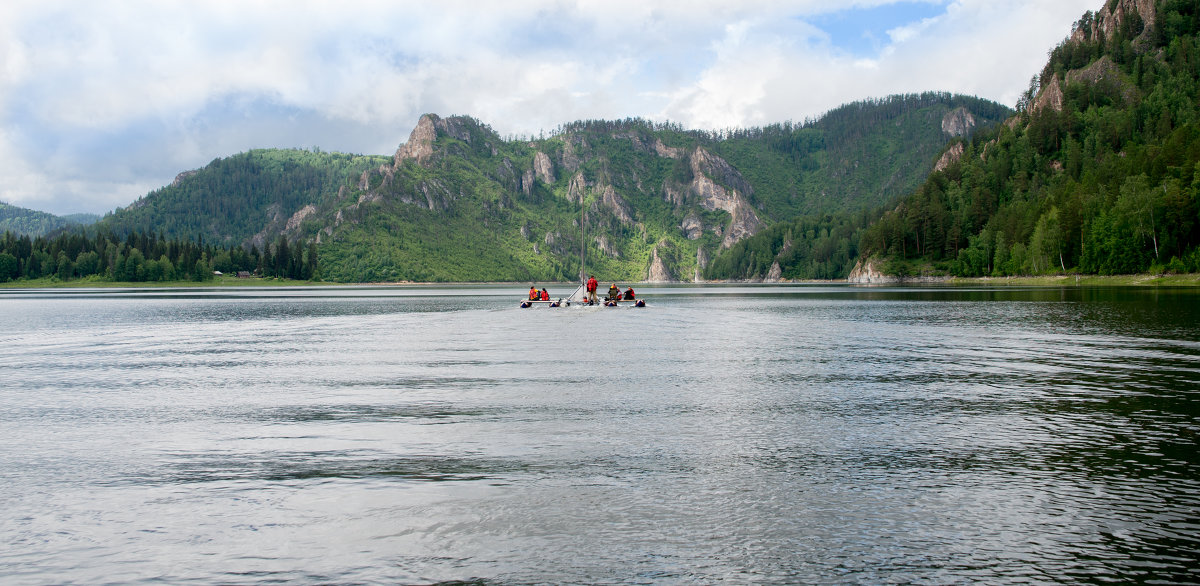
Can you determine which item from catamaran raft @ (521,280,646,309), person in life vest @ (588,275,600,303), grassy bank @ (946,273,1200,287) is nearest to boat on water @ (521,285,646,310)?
catamaran raft @ (521,280,646,309)

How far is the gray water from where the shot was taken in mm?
11109

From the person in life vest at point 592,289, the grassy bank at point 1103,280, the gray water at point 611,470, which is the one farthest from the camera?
the grassy bank at point 1103,280

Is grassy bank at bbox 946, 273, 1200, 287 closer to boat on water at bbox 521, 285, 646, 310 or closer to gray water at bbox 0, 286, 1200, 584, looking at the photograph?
boat on water at bbox 521, 285, 646, 310

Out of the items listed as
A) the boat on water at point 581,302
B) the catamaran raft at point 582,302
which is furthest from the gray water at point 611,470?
the catamaran raft at point 582,302

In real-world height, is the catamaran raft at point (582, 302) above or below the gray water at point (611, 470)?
above

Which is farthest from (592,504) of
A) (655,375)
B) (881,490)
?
(655,375)

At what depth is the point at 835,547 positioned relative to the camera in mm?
11383

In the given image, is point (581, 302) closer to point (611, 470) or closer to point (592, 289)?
point (592, 289)

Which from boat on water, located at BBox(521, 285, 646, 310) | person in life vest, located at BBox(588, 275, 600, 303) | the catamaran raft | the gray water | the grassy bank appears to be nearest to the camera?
the gray water

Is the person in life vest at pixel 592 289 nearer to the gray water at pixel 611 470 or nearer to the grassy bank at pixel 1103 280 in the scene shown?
the gray water at pixel 611 470

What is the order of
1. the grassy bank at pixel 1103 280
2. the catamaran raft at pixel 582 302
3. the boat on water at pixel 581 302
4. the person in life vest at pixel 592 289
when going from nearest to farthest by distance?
the person in life vest at pixel 592 289
the boat on water at pixel 581 302
the catamaran raft at pixel 582 302
the grassy bank at pixel 1103 280

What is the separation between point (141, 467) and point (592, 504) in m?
10.9

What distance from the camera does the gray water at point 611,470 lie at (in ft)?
36.4

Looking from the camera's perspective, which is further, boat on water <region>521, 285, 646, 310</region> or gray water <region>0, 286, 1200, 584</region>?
boat on water <region>521, 285, 646, 310</region>
